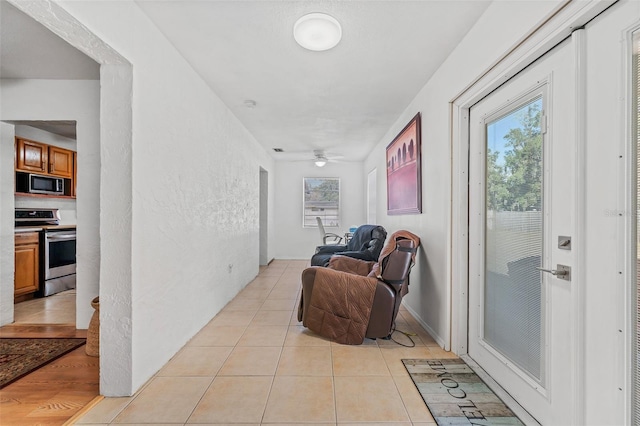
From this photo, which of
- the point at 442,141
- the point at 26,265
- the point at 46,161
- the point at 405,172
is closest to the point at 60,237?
the point at 26,265

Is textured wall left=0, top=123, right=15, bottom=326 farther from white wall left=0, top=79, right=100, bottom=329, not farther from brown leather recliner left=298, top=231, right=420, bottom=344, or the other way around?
brown leather recliner left=298, top=231, right=420, bottom=344

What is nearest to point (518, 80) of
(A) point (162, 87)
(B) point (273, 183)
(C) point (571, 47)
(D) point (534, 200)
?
(C) point (571, 47)

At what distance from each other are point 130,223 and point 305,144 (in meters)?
3.98

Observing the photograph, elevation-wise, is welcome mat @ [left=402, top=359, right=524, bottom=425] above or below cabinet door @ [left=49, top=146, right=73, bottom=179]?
below

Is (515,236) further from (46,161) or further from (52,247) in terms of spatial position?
(46,161)

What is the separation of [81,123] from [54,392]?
2.36 m

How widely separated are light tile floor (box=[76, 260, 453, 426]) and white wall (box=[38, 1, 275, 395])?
0.19m

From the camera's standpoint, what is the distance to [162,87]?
215cm

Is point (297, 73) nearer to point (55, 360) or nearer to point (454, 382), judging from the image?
point (454, 382)

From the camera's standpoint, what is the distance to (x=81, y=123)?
2.89 meters

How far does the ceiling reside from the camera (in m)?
1.83

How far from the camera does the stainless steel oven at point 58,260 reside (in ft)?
12.7

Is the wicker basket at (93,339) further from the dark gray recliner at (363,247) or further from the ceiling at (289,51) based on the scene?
the dark gray recliner at (363,247)

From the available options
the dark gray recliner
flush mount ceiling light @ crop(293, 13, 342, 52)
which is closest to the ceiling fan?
the dark gray recliner
